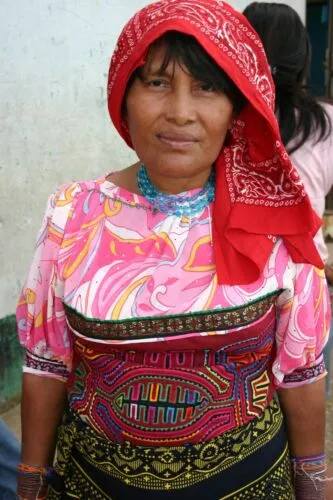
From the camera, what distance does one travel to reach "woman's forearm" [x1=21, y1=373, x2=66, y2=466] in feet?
5.72

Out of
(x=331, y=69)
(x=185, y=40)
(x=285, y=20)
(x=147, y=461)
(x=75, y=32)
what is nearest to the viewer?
(x=185, y=40)

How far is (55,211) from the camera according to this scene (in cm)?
163

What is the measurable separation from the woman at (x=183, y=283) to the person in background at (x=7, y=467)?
672mm

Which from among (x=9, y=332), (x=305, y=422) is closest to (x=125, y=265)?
(x=305, y=422)

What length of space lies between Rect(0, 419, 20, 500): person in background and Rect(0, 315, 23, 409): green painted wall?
52.5 inches

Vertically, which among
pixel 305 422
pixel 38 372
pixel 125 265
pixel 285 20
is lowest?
pixel 305 422

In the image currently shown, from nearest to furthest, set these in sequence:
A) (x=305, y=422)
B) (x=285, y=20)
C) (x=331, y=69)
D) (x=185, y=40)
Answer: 1. (x=185, y=40)
2. (x=305, y=422)
3. (x=285, y=20)
4. (x=331, y=69)

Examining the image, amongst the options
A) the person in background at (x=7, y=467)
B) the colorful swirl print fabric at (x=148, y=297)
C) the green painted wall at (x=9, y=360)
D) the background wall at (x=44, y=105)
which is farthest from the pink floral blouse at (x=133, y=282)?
the green painted wall at (x=9, y=360)

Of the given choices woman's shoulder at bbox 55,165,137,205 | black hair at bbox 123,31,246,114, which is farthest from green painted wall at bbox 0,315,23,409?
black hair at bbox 123,31,246,114

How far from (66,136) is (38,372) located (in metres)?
2.18

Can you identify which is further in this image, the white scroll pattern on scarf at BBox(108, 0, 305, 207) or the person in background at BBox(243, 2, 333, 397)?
the person in background at BBox(243, 2, 333, 397)

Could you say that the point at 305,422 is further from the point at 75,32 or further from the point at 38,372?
the point at 75,32

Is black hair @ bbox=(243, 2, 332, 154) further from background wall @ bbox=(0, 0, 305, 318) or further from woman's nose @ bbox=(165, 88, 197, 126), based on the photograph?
background wall @ bbox=(0, 0, 305, 318)

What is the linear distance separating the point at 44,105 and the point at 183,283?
2264mm
